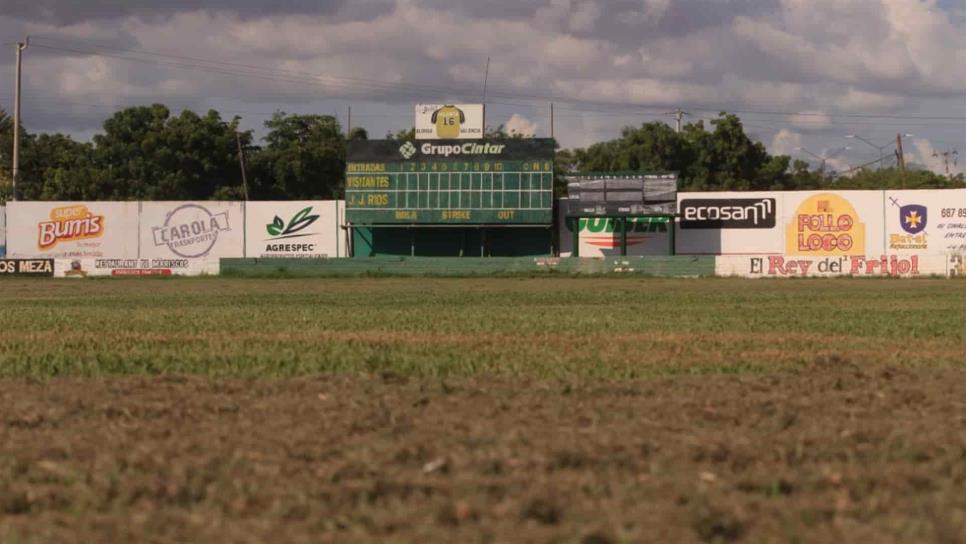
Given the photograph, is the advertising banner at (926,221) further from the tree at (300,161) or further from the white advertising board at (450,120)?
the tree at (300,161)

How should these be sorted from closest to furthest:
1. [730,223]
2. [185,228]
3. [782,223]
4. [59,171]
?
[782,223] → [730,223] → [185,228] → [59,171]

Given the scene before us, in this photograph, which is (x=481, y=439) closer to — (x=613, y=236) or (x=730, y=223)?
(x=613, y=236)

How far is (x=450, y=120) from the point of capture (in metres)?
64.1

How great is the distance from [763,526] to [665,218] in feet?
192

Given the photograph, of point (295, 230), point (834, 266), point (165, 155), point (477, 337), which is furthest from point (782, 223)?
point (477, 337)

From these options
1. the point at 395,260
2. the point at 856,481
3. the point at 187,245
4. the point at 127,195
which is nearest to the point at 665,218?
the point at 395,260

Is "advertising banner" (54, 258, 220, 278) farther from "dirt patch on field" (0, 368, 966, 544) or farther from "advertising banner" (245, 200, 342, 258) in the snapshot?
"dirt patch on field" (0, 368, 966, 544)

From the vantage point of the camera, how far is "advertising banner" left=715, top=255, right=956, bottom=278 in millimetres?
56938

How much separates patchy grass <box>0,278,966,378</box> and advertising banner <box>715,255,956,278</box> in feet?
79.1

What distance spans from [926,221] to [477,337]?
52.7 metres

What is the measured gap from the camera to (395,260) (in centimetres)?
6181

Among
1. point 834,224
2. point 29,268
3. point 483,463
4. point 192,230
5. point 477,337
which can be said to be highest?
point 834,224

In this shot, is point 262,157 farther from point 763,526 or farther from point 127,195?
point 763,526

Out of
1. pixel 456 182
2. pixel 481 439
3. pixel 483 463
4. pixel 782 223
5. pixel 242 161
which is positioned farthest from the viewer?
pixel 242 161
